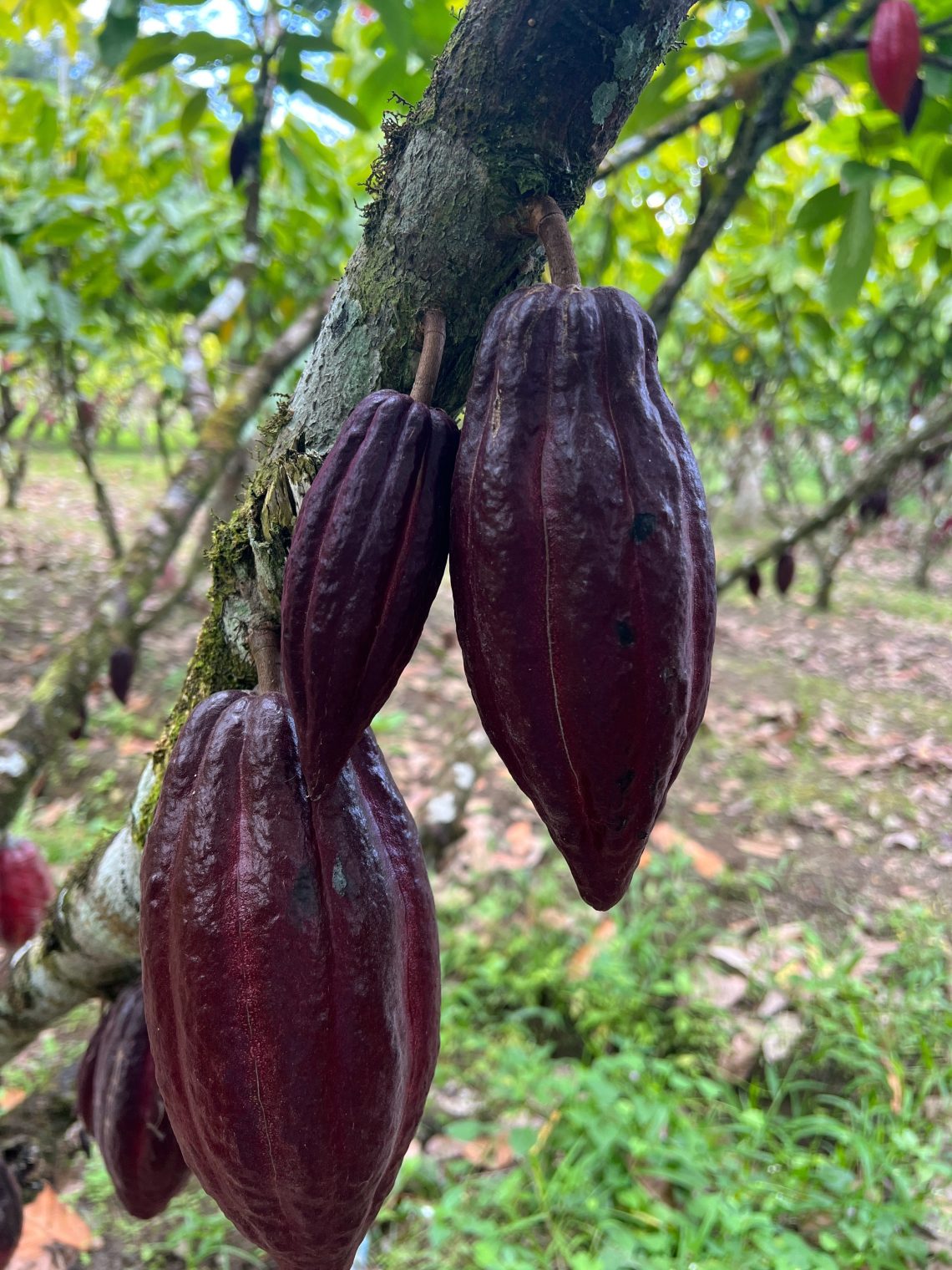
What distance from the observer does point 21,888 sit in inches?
70.1

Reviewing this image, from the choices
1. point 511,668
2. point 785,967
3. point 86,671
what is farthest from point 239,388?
point 785,967

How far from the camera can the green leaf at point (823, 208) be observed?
1777 millimetres

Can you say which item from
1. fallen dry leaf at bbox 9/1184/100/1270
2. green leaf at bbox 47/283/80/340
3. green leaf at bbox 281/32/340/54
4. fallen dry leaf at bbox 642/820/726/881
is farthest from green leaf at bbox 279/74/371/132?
fallen dry leaf at bbox 642/820/726/881

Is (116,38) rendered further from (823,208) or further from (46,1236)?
(46,1236)

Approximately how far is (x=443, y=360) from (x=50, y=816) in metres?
3.21

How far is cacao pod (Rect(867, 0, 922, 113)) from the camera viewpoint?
54.3 inches

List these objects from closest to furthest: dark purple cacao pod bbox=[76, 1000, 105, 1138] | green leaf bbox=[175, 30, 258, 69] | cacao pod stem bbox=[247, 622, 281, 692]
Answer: cacao pod stem bbox=[247, 622, 281, 692]
dark purple cacao pod bbox=[76, 1000, 105, 1138]
green leaf bbox=[175, 30, 258, 69]

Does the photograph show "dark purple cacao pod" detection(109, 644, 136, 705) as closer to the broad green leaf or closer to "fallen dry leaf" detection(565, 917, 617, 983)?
the broad green leaf

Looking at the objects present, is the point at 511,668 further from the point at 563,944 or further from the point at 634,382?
the point at 563,944

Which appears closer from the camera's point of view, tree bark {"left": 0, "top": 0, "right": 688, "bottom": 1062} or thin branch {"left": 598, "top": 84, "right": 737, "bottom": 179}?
tree bark {"left": 0, "top": 0, "right": 688, "bottom": 1062}

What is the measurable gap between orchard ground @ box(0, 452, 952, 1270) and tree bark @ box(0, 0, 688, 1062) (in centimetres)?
80

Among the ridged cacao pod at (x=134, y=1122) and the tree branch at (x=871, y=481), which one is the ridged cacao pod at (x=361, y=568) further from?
the tree branch at (x=871, y=481)

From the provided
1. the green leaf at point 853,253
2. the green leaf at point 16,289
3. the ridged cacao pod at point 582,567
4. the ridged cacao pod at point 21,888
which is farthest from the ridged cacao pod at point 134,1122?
the green leaf at point 853,253

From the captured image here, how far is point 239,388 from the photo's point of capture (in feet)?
7.62
